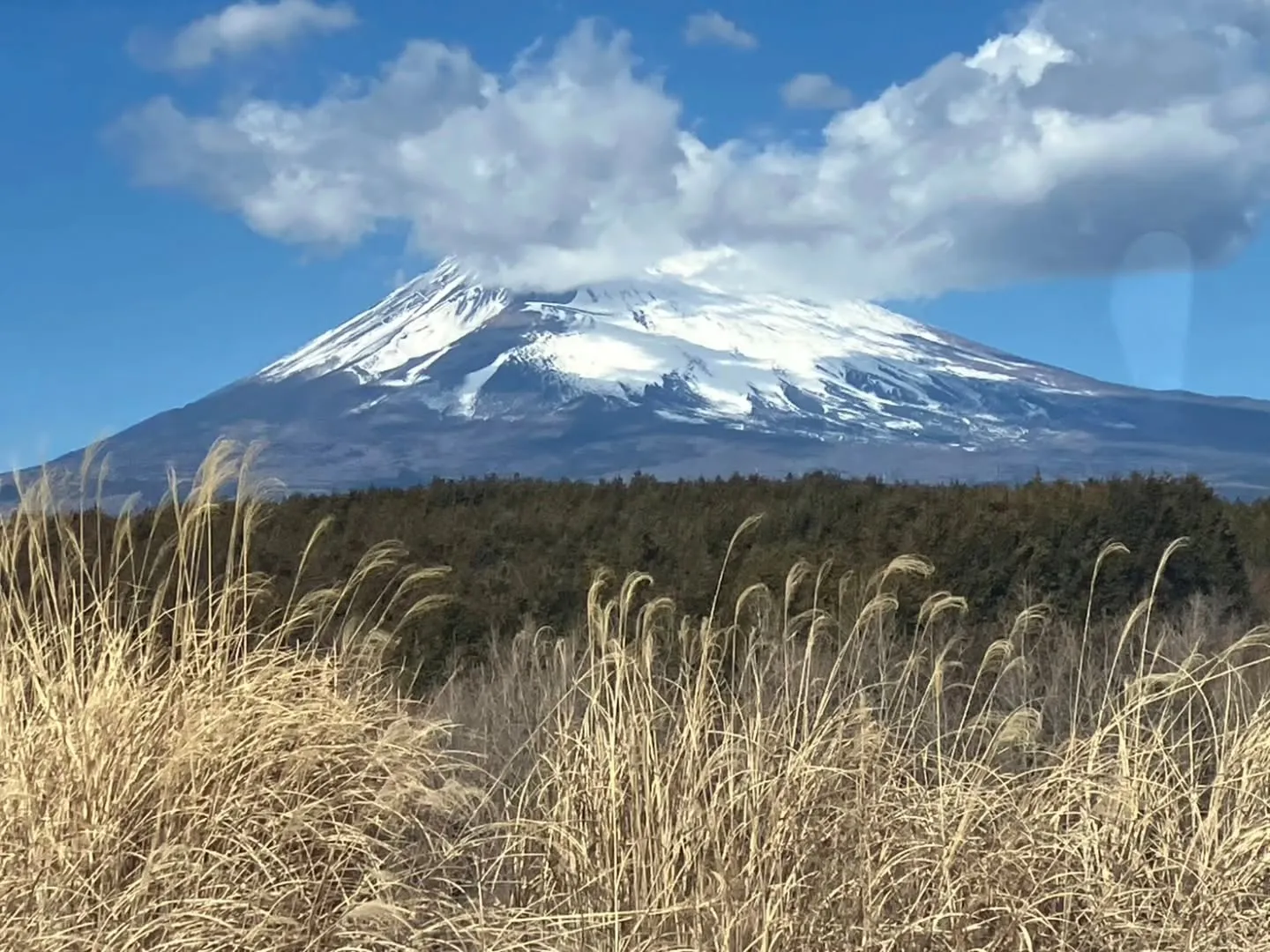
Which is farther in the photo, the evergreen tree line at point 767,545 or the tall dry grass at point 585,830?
the evergreen tree line at point 767,545

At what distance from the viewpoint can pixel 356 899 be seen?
177 inches

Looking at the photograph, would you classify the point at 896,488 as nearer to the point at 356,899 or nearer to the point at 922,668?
the point at 922,668

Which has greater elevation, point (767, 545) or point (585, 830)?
point (767, 545)

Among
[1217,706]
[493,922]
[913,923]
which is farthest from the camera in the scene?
[1217,706]

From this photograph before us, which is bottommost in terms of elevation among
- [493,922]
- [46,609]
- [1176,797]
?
[493,922]

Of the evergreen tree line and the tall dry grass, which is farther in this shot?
the evergreen tree line

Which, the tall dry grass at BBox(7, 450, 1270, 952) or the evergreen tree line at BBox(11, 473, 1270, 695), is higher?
the evergreen tree line at BBox(11, 473, 1270, 695)

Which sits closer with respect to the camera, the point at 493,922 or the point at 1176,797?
the point at 493,922

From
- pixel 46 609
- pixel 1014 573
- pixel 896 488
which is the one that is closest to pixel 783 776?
pixel 46 609

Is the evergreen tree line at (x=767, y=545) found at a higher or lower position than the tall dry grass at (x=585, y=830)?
higher

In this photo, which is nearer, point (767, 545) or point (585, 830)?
point (585, 830)

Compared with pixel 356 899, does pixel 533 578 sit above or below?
above

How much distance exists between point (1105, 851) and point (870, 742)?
0.83 meters

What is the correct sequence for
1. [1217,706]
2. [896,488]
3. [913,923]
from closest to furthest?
[913,923] < [1217,706] < [896,488]
